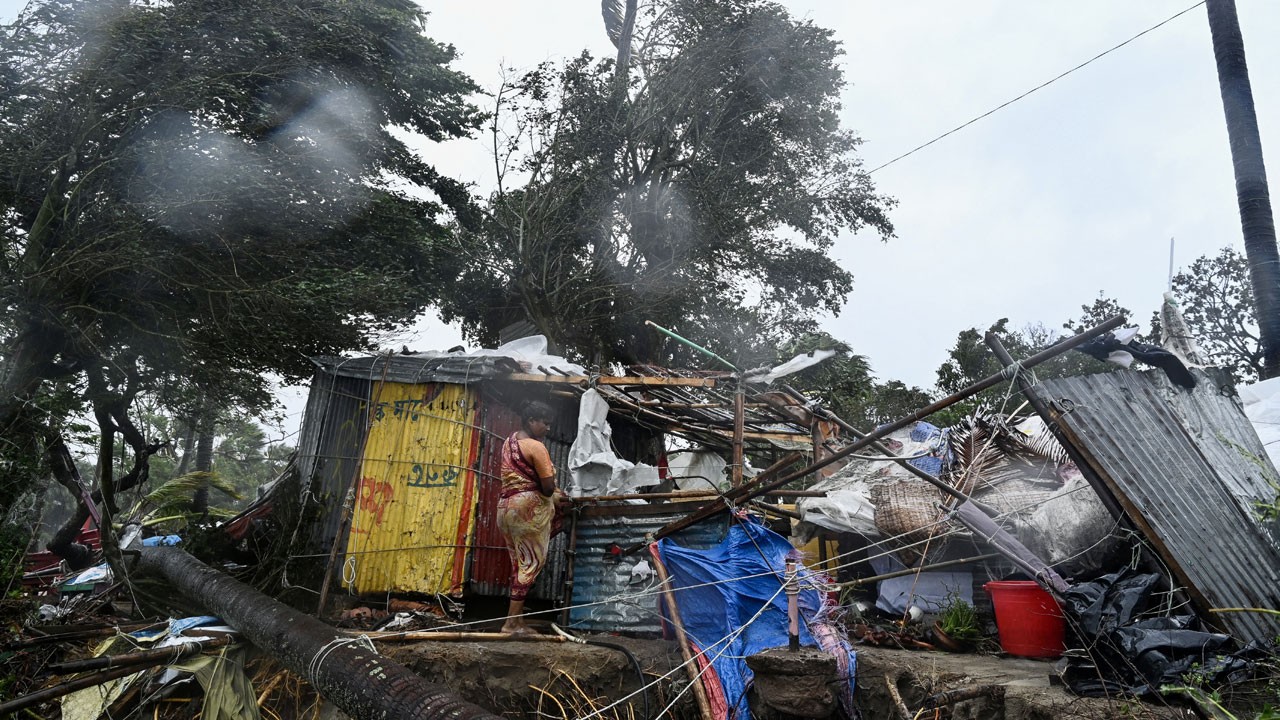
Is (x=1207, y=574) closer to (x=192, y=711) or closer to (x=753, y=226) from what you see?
(x=192, y=711)

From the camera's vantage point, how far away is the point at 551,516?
690cm

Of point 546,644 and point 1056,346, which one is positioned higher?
point 1056,346

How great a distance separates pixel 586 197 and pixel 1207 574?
14250mm

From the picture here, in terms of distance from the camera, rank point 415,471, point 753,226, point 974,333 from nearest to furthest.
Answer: point 415,471
point 753,226
point 974,333

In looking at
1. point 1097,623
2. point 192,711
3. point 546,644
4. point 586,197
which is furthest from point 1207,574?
point 586,197

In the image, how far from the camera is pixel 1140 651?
406 centimetres

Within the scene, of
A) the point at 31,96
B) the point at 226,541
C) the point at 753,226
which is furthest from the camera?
the point at 753,226

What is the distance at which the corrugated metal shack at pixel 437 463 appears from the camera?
295 inches

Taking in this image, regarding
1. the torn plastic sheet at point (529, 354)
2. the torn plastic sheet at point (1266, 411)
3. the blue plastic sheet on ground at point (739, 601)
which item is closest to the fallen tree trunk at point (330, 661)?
the blue plastic sheet on ground at point (739, 601)

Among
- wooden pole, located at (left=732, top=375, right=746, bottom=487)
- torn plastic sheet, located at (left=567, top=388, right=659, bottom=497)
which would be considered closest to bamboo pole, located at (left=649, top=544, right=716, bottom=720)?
wooden pole, located at (left=732, top=375, right=746, bottom=487)

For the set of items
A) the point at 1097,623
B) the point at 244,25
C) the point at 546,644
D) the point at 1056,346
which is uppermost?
the point at 244,25

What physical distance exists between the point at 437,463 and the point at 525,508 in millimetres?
1715

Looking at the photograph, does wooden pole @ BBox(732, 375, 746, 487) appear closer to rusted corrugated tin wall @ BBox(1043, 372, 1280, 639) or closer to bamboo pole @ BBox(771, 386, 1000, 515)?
bamboo pole @ BBox(771, 386, 1000, 515)

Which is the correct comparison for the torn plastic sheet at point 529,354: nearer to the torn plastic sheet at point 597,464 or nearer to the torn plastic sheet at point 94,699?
the torn plastic sheet at point 597,464
